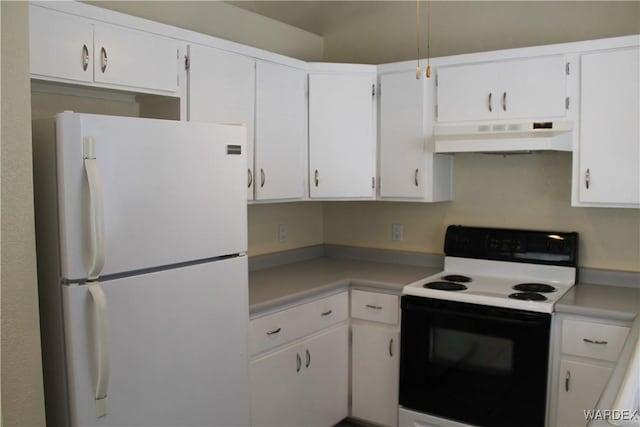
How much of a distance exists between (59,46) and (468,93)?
1.98 m

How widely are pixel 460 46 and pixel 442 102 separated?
20.3 inches

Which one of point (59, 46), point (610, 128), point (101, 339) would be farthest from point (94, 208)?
point (610, 128)

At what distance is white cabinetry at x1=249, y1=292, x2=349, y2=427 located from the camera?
2.71 meters

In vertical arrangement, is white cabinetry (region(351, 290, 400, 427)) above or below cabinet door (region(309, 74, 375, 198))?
below

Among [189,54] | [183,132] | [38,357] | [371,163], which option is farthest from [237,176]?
Answer: [371,163]

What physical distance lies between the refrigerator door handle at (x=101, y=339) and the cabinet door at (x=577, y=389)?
194 cm

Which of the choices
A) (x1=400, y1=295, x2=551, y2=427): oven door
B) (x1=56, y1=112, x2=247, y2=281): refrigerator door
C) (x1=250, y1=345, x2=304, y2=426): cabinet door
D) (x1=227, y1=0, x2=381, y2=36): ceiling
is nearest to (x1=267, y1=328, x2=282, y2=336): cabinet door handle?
(x1=250, y1=345, x2=304, y2=426): cabinet door

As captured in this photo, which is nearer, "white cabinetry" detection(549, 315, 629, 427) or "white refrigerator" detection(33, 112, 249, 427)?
"white refrigerator" detection(33, 112, 249, 427)

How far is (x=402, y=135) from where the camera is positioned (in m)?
3.31

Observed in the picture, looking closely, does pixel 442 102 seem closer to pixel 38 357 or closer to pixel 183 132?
pixel 183 132

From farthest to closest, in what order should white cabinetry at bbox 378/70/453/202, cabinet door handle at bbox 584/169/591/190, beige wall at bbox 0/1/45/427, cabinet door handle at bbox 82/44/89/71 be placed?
white cabinetry at bbox 378/70/453/202 → cabinet door handle at bbox 584/169/591/190 → cabinet door handle at bbox 82/44/89/71 → beige wall at bbox 0/1/45/427

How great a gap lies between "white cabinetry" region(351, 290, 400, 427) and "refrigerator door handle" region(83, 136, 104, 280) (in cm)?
170

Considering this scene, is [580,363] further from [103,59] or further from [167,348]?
[103,59]

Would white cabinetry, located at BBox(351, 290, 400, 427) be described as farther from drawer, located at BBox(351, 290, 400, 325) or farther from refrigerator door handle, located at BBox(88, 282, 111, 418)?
refrigerator door handle, located at BBox(88, 282, 111, 418)
